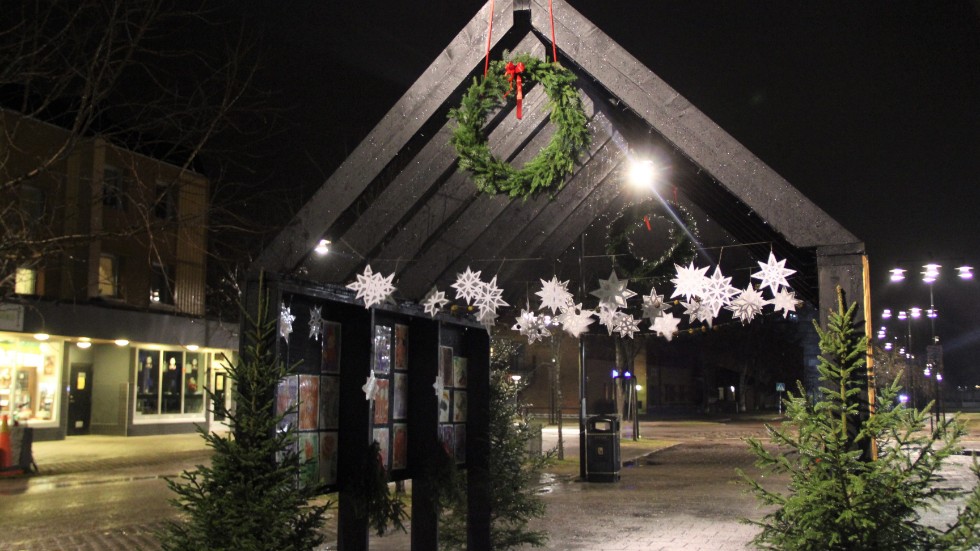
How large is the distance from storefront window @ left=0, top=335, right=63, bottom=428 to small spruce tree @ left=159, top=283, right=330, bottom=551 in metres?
25.0

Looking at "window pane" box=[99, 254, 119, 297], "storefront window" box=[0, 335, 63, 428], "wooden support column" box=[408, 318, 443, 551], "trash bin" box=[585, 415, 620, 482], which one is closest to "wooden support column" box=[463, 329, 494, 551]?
"wooden support column" box=[408, 318, 443, 551]

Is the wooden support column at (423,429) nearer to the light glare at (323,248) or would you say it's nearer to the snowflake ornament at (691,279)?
the light glare at (323,248)

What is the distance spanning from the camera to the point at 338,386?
25.5 feet

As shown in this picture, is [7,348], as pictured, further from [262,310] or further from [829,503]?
[829,503]

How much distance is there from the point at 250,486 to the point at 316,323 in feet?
6.10

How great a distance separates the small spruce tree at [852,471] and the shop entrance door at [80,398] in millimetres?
32611

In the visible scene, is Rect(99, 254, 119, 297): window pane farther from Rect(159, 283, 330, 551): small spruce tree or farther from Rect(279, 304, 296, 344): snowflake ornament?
Rect(159, 283, 330, 551): small spruce tree

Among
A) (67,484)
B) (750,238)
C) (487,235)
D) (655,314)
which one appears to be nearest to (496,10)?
(487,235)

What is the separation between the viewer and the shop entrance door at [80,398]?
109ft

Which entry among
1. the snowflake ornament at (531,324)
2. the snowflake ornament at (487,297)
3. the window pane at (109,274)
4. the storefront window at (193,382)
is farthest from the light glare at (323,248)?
the storefront window at (193,382)

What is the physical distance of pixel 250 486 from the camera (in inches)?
227

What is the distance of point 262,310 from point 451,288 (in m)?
3.54

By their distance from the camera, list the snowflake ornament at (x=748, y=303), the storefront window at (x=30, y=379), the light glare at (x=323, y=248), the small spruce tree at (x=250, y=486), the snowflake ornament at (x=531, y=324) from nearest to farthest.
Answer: the small spruce tree at (x=250, y=486), the light glare at (x=323, y=248), the snowflake ornament at (x=748, y=303), the snowflake ornament at (x=531, y=324), the storefront window at (x=30, y=379)

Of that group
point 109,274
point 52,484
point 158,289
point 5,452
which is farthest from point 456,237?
point 158,289
